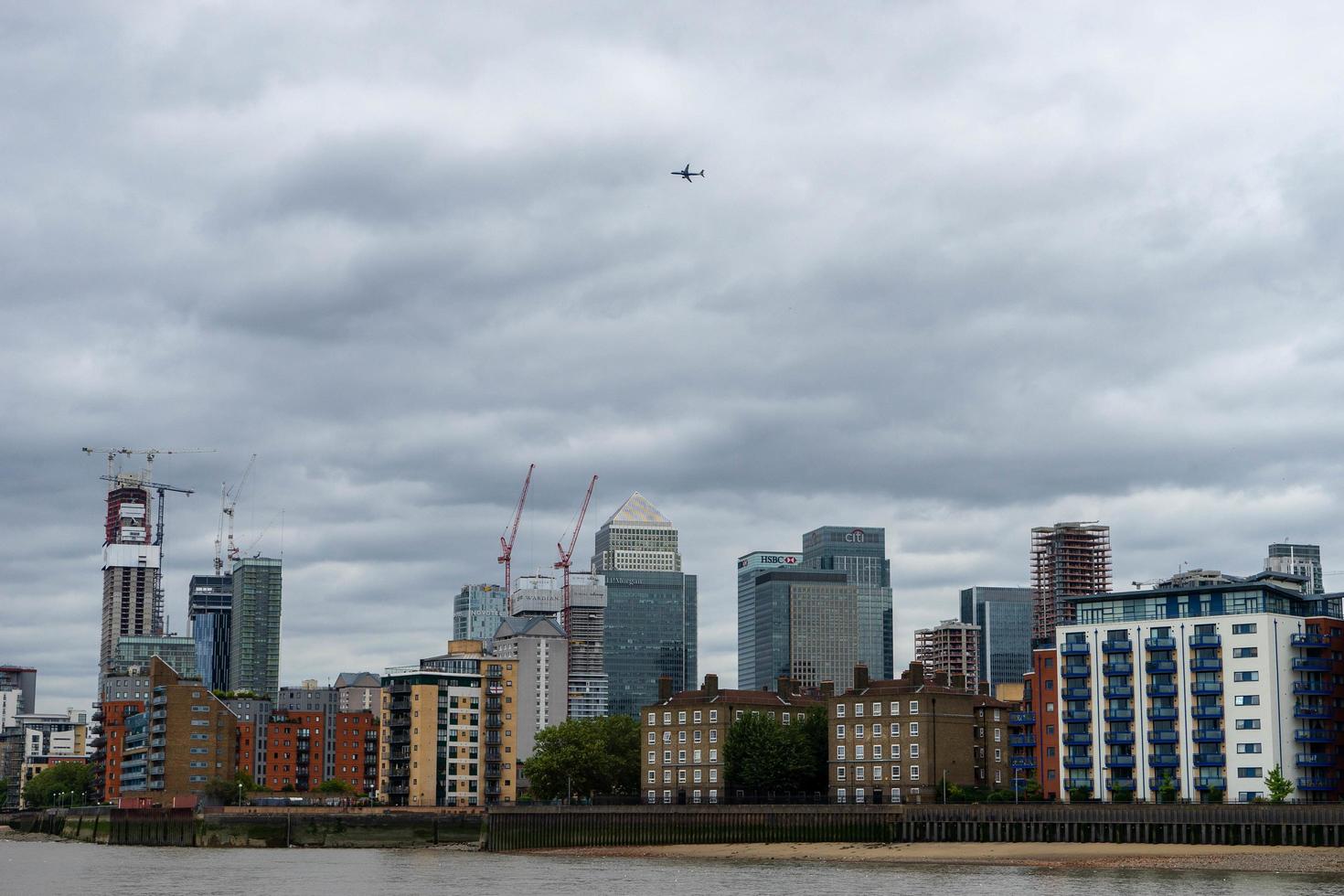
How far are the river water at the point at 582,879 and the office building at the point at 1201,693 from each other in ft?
139

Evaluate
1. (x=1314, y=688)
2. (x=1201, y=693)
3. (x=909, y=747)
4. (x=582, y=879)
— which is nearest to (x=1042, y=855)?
(x=582, y=879)

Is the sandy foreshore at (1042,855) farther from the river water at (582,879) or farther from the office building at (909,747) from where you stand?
the office building at (909,747)

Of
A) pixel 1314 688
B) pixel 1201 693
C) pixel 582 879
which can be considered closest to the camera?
pixel 582 879

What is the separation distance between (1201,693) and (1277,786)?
1709 cm

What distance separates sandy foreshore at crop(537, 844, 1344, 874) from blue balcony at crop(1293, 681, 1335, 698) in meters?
33.8

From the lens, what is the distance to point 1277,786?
15388cm

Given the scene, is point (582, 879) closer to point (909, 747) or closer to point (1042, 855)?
point (1042, 855)

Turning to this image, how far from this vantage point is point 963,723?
19812cm

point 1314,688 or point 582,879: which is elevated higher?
point 1314,688

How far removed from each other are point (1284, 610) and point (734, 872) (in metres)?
67.9

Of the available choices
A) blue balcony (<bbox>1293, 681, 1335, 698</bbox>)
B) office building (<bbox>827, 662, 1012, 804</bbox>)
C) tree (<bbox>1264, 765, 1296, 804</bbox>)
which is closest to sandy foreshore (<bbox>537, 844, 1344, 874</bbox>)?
tree (<bbox>1264, 765, 1296, 804</bbox>)

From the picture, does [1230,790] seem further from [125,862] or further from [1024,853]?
[125,862]

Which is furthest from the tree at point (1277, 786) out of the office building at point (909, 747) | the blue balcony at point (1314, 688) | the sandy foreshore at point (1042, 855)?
the office building at point (909, 747)

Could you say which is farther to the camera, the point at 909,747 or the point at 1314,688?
the point at 909,747
